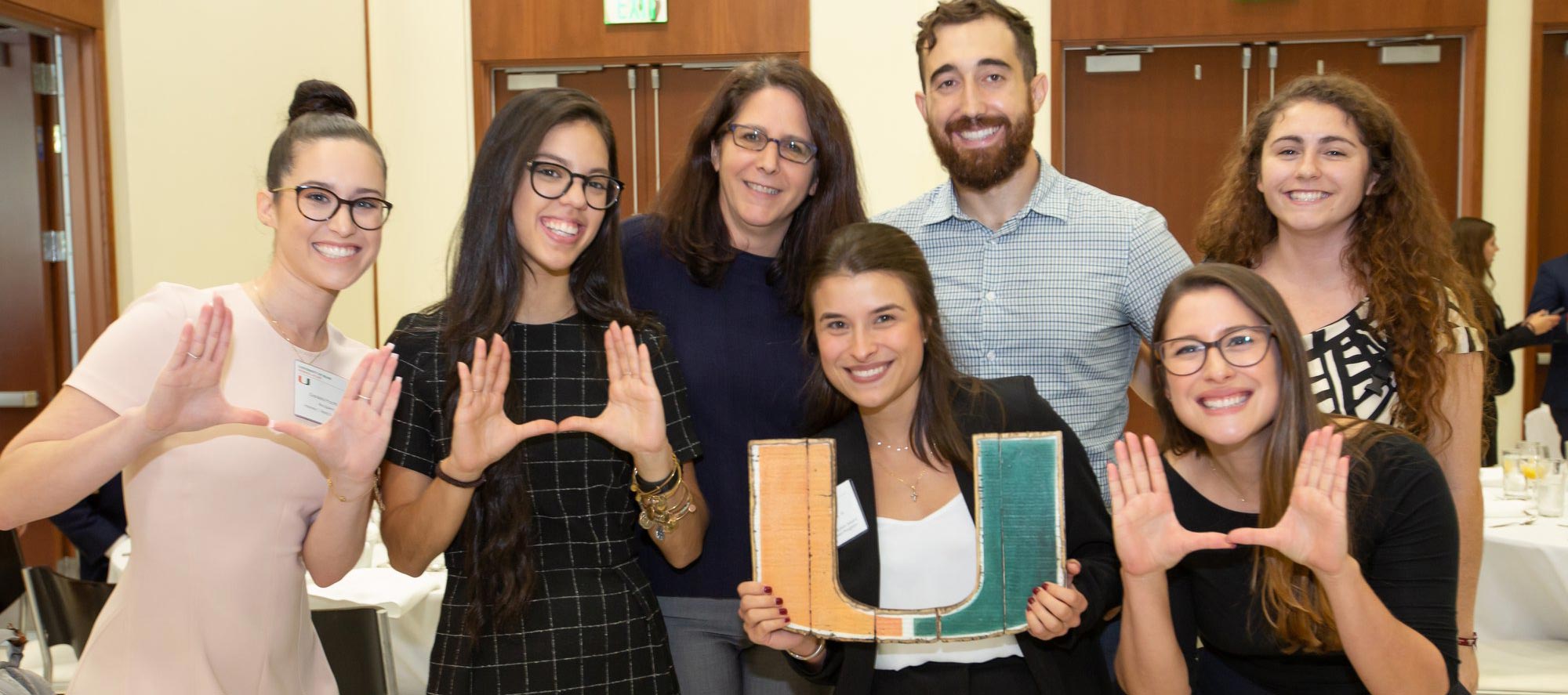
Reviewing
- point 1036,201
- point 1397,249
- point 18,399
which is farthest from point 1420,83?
point 18,399

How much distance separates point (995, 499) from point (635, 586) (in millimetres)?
657

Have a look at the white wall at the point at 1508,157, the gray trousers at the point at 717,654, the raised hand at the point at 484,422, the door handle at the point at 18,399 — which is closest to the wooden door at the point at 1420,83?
the white wall at the point at 1508,157

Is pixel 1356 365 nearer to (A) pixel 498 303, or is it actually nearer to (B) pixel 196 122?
(A) pixel 498 303

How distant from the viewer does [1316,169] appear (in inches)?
93.6

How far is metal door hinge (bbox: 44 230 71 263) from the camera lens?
4949 mm

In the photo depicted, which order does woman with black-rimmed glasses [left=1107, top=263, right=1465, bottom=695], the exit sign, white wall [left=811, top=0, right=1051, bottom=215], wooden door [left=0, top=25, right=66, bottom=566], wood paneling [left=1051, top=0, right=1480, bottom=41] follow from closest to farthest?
woman with black-rimmed glasses [left=1107, top=263, right=1465, bottom=695], wooden door [left=0, top=25, right=66, bottom=566], wood paneling [left=1051, top=0, right=1480, bottom=41], white wall [left=811, top=0, right=1051, bottom=215], the exit sign

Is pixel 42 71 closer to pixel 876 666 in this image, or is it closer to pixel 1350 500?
pixel 876 666

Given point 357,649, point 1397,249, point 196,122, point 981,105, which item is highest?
point 196,122

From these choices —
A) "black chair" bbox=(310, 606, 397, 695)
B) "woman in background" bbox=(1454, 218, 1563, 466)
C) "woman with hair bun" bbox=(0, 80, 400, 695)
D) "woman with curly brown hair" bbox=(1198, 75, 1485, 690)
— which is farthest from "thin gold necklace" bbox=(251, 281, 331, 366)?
"woman in background" bbox=(1454, 218, 1563, 466)

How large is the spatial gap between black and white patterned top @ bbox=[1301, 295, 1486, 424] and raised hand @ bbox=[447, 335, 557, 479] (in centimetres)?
158

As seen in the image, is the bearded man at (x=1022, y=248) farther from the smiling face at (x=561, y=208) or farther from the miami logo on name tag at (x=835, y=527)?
the smiling face at (x=561, y=208)

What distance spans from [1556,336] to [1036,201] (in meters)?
4.81

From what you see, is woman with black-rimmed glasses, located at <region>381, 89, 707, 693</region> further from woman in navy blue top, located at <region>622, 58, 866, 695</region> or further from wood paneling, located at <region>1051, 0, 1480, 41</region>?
wood paneling, located at <region>1051, 0, 1480, 41</region>

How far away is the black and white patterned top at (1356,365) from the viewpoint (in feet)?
7.55
